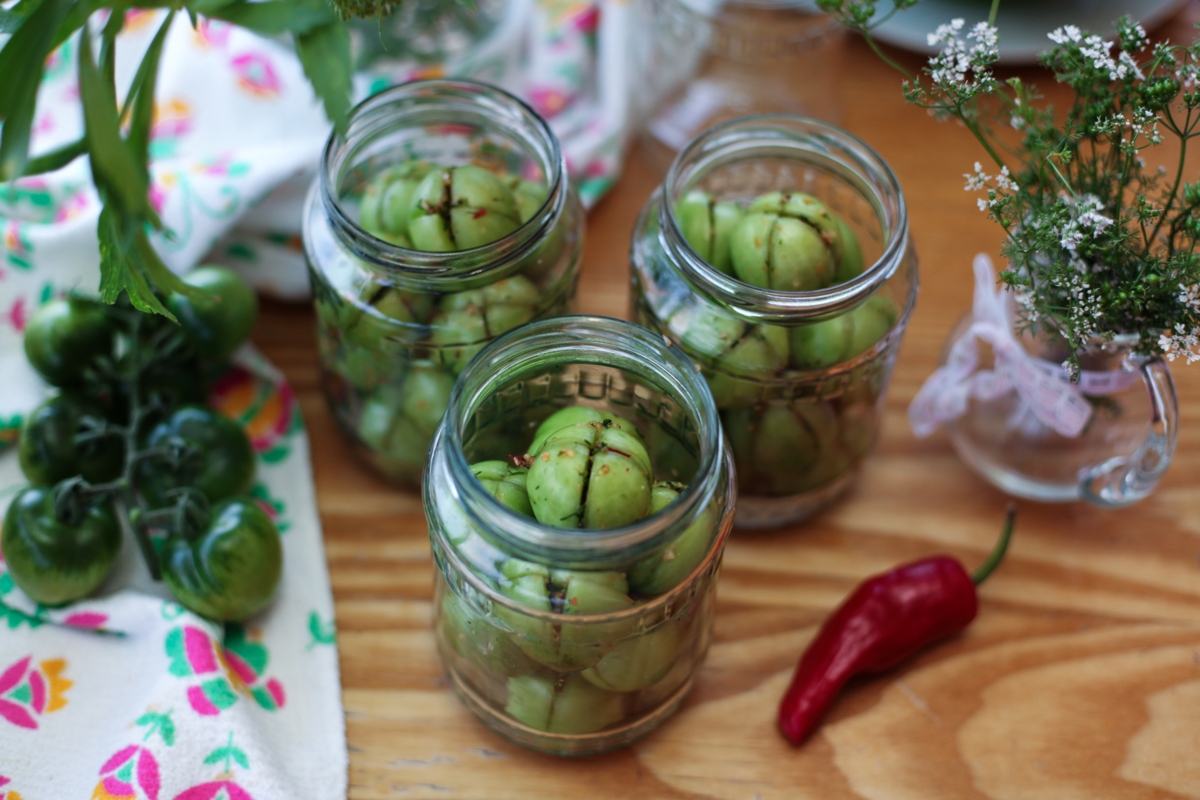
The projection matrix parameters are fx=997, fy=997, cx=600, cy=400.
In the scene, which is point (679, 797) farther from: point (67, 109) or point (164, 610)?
point (67, 109)

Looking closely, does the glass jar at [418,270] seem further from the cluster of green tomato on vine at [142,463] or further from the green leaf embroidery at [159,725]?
the green leaf embroidery at [159,725]

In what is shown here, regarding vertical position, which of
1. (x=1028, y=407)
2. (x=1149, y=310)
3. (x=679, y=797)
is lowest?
(x=679, y=797)

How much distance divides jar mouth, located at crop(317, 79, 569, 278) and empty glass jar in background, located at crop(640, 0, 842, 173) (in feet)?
0.80

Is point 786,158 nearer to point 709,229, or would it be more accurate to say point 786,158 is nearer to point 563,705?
point 709,229

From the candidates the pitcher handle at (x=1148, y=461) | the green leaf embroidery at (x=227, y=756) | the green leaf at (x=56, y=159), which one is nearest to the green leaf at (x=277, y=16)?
the green leaf at (x=56, y=159)

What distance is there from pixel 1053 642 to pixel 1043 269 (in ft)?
0.89

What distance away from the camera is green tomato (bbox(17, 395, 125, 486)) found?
646 mm

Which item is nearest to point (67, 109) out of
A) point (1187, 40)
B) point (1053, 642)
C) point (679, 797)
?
point (679, 797)

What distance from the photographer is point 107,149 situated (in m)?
0.49

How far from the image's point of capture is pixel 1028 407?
0.72 metres

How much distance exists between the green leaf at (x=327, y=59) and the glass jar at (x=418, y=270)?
5cm

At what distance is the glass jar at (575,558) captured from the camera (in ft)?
1.63

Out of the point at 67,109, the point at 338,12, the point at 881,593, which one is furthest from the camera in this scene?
the point at 67,109

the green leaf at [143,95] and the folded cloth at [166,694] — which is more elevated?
the green leaf at [143,95]
